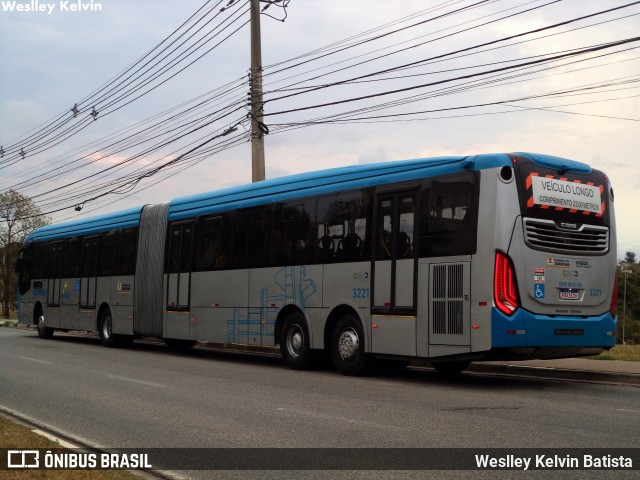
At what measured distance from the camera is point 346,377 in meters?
14.5

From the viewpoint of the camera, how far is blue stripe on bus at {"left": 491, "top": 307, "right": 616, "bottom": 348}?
11852mm

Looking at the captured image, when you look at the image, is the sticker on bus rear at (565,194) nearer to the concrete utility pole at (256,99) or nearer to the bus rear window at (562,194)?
the bus rear window at (562,194)

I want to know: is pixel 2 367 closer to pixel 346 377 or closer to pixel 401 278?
pixel 346 377

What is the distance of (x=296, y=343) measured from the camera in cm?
1596

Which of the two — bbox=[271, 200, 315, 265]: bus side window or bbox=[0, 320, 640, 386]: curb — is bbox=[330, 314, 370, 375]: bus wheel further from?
bbox=[0, 320, 640, 386]: curb

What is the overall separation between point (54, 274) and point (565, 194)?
19.6m

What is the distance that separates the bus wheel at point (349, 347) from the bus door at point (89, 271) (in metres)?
12.1

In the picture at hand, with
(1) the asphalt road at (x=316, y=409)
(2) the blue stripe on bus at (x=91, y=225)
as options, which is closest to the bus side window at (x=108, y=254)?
(2) the blue stripe on bus at (x=91, y=225)

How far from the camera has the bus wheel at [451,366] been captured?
48.0 feet

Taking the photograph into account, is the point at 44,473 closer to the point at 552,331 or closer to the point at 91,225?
the point at 552,331

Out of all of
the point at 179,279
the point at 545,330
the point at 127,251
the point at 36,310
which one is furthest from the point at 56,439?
the point at 36,310

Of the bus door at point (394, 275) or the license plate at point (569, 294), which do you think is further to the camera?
the bus door at point (394, 275)

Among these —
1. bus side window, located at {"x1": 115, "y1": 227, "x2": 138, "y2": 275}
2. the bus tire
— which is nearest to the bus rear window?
bus side window, located at {"x1": 115, "y1": 227, "x2": 138, "y2": 275}

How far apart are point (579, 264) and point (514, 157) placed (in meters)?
2.02
